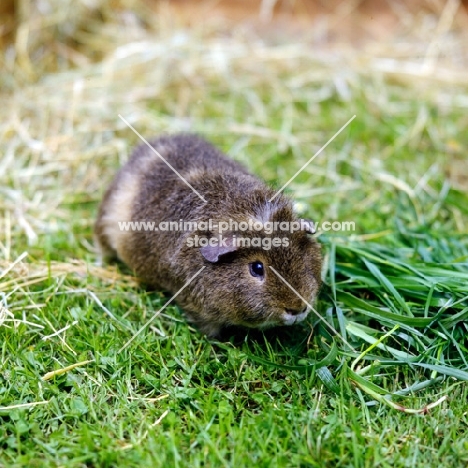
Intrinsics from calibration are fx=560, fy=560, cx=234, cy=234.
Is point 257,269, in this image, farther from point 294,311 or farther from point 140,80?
point 140,80

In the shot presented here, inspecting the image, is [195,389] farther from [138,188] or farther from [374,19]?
[374,19]

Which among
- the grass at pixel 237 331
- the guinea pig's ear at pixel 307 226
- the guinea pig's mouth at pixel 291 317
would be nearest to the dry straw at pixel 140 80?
the grass at pixel 237 331

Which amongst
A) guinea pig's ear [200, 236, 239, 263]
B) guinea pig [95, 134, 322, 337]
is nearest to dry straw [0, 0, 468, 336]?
guinea pig [95, 134, 322, 337]

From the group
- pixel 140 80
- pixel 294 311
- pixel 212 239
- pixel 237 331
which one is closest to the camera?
pixel 294 311

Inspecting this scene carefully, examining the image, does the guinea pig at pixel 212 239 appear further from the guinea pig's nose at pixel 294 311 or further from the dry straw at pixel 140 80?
the dry straw at pixel 140 80

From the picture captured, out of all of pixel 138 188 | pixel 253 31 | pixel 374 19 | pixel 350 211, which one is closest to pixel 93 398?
pixel 138 188

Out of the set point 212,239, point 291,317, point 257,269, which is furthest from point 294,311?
point 212,239
